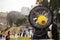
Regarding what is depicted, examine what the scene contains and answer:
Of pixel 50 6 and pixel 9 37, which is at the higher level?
pixel 50 6

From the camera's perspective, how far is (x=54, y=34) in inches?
44.1

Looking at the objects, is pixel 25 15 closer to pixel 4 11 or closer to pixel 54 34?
pixel 4 11

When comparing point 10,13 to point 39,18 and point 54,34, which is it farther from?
Result: point 54,34

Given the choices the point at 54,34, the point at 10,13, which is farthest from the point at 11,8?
the point at 54,34

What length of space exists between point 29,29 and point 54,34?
23 cm

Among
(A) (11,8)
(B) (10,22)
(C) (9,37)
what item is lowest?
(C) (9,37)

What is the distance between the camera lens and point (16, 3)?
3.73ft

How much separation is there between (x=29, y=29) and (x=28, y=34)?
5cm

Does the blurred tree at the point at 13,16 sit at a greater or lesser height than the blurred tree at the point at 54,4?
lesser

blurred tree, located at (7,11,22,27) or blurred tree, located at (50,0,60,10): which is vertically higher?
blurred tree, located at (50,0,60,10)

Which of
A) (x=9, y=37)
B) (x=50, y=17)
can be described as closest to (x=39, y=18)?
(x=50, y=17)

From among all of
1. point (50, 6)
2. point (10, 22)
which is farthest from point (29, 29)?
point (50, 6)

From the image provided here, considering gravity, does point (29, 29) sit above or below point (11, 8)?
below

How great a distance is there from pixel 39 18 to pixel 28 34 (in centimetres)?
18
